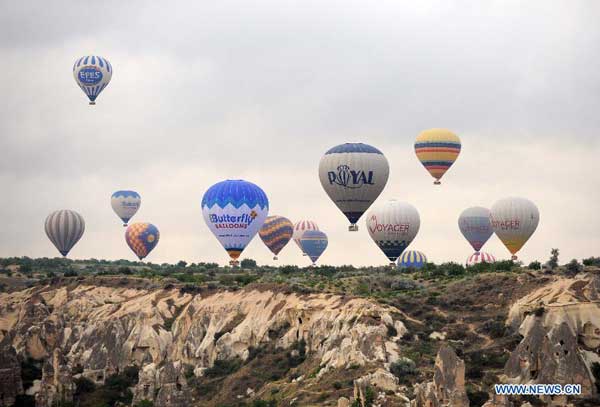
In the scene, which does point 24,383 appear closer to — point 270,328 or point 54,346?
point 54,346

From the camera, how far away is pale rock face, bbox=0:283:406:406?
117 m

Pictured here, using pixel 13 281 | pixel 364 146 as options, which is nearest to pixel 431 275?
pixel 364 146

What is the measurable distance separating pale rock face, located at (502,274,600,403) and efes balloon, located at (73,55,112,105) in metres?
72.3

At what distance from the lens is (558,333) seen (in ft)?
336

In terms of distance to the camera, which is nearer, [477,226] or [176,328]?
[176,328]

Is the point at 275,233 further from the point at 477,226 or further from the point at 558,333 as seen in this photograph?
the point at 558,333

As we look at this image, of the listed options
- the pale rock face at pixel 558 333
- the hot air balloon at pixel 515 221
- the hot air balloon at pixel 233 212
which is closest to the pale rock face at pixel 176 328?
the hot air balloon at pixel 233 212

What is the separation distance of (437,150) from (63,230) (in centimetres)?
5758

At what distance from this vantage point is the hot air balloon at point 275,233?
197000mm

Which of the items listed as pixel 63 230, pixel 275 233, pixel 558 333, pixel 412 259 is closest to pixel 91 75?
pixel 63 230

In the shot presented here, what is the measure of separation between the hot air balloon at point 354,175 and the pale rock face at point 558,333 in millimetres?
29856

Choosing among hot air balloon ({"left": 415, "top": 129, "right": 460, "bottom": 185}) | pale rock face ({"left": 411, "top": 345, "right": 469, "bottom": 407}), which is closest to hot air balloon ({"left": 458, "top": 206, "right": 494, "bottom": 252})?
hot air balloon ({"left": 415, "top": 129, "right": 460, "bottom": 185})

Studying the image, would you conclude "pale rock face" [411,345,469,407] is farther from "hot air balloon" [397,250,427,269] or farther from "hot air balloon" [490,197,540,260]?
"hot air balloon" [397,250,427,269]

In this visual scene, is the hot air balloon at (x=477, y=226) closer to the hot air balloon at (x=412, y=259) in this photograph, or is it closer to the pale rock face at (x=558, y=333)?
the hot air balloon at (x=412, y=259)
